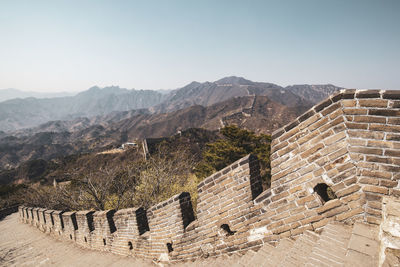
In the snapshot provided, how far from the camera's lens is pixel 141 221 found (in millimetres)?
4105

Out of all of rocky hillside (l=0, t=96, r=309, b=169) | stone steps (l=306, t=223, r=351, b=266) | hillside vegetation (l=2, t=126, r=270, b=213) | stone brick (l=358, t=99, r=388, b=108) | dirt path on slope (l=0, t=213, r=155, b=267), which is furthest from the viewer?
rocky hillside (l=0, t=96, r=309, b=169)

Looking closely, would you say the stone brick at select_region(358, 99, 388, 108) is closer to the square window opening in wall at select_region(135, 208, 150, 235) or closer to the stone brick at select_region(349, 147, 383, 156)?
the stone brick at select_region(349, 147, 383, 156)

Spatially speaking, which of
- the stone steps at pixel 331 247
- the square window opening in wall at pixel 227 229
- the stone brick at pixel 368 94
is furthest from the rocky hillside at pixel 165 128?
the stone steps at pixel 331 247

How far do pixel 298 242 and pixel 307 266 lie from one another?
0.46 metres

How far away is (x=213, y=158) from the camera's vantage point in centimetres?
1845

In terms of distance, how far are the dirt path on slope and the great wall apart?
2130mm

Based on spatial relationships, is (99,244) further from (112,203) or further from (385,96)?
(385,96)

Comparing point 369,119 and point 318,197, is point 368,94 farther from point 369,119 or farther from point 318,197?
point 318,197

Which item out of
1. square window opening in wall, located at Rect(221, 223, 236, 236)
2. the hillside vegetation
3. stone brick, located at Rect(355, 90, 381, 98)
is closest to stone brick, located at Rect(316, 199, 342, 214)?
stone brick, located at Rect(355, 90, 381, 98)

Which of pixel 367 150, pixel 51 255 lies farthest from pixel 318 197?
pixel 51 255

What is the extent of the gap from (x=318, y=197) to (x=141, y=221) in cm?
343

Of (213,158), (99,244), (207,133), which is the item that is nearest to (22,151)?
(207,133)

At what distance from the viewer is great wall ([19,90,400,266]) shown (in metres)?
1.74

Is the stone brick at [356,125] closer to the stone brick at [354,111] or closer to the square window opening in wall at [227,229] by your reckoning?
the stone brick at [354,111]
